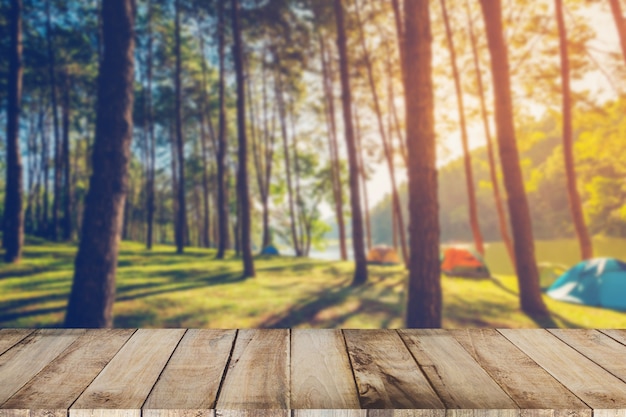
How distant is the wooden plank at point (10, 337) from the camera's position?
5.45 feet

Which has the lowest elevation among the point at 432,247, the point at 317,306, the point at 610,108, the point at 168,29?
the point at 317,306

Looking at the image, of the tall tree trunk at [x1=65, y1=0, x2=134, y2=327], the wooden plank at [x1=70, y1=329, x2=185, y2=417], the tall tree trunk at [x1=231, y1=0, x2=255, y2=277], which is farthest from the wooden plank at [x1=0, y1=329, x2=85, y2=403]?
the tall tree trunk at [x1=231, y1=0, x2=255, y2=277]

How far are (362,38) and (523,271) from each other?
9.72 meters

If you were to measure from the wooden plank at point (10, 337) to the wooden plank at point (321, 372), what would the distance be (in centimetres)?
121

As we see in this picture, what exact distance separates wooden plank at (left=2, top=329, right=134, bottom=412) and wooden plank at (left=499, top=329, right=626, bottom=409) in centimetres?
159

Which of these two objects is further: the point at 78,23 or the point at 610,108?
the point at 78,23

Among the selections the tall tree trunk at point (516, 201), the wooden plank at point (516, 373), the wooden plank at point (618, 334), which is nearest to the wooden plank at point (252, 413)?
the wooden plank at point (516, 373)

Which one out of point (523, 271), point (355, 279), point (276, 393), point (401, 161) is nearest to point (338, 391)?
point (276, 393)

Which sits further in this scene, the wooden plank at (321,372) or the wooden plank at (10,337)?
the wooden plank at (10,337)

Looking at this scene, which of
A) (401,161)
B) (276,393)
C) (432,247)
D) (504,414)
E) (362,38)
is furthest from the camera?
(401,161)

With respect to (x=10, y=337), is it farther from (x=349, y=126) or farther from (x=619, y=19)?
(x=619, y=19)

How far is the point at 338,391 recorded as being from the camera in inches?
48.4

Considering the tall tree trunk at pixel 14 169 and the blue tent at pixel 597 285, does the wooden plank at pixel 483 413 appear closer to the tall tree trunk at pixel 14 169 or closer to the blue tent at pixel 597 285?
the blue tent at pixel 597 285

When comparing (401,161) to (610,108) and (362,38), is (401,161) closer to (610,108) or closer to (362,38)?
(362,38)
